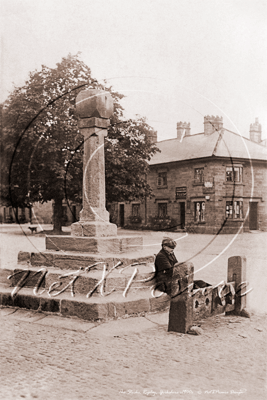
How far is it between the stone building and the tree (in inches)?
184

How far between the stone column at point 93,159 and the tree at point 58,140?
12427 millimetres

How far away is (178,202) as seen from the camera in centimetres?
2995

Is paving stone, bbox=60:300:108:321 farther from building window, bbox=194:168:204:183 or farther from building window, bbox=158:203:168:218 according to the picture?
building window, bbox=158:203:168:218

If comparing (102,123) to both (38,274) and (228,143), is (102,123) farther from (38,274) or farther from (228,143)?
(228,143)

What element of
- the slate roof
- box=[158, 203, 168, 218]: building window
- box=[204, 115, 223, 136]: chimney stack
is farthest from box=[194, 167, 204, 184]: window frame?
box=[158, 203, 168, 218]: building window

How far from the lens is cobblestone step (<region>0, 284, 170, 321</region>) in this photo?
6.47 meters

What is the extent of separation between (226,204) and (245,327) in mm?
23572

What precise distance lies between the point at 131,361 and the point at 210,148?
2445 centimetres

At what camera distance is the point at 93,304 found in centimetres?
643

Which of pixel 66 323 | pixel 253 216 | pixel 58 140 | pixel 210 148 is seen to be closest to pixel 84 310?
pixel 66 323

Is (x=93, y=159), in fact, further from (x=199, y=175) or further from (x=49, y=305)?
(x=199, y=175)

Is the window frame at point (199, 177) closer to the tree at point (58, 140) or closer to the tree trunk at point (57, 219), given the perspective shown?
the tree at point (58, 140)

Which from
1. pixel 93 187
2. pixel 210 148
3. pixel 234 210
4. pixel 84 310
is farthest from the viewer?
pixel 234 210

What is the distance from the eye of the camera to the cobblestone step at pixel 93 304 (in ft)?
21.2
